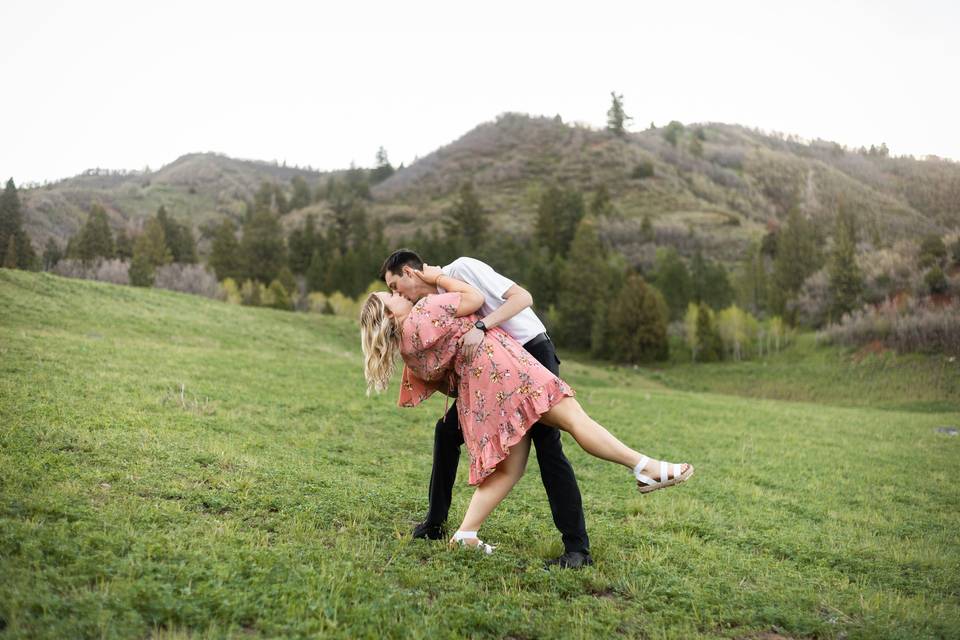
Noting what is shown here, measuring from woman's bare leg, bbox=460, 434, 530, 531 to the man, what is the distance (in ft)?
0.59

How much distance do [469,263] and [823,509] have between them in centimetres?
677

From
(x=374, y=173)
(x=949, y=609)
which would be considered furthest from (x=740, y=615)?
(x=374, y=173)

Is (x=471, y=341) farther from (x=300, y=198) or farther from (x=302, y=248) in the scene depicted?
(x=300, y=198)

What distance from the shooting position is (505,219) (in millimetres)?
118125

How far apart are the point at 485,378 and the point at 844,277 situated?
5758 cm

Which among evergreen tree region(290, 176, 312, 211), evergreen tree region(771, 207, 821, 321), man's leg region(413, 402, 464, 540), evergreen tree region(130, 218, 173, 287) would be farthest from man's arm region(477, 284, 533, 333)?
evergreen tree region(290, 176, 312, 211)

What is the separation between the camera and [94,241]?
67.4 m

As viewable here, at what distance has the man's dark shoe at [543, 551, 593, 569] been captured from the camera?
203 inches

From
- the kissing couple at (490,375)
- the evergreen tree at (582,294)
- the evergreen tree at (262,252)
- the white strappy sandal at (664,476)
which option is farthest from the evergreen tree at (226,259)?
the white strappy sandal at (664,476)

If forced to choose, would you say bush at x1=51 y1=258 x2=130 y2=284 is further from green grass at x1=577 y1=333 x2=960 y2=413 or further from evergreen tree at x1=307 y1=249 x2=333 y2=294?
green grass at x1=577 y1=333 x2=960 y2=413

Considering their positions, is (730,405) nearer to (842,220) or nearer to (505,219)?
(842,220)

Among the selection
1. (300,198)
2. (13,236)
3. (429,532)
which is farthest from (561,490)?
(300,198)

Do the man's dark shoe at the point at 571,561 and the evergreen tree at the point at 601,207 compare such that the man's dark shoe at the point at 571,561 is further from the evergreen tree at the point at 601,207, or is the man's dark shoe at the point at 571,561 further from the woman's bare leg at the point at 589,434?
the evergreen tree at the point at 601,207

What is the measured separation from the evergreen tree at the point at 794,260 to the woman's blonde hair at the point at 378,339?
62.8 meters
